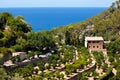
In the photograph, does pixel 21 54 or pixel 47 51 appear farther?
pixel 47 51

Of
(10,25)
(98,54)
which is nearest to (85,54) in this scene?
(98,54)

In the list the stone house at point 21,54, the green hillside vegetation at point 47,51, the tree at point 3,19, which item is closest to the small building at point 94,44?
the green hillside vegetation at point 47,51

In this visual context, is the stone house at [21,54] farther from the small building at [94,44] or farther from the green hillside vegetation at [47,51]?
the small building at [94,44]

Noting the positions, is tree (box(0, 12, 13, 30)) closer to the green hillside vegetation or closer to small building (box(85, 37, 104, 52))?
the green hillside vegetation

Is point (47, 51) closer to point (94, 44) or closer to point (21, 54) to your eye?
point (21, 54)

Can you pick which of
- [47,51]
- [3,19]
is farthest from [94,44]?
[3,19]

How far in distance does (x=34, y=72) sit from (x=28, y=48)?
9.69 meters

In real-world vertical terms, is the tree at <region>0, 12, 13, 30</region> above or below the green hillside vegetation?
above

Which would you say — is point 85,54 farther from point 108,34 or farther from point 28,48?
point 108,34

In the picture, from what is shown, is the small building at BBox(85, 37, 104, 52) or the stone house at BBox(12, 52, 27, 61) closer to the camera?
the stone house at BBox(12, 52, 27, 61)

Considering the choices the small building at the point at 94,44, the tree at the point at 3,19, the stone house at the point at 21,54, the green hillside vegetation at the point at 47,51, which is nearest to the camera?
the green hillside vegetation at the point at 47,51

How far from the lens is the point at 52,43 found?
42250 millimetres

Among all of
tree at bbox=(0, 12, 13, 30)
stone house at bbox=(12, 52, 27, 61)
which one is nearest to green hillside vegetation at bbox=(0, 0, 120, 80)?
tree at bbox=(0, 12, 13, 30)

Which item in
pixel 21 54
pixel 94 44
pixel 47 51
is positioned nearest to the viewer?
pixel 21 54
